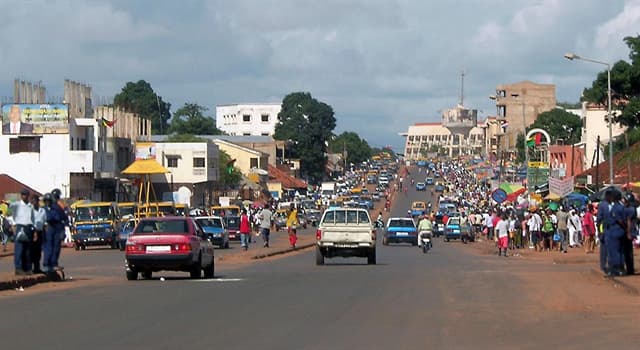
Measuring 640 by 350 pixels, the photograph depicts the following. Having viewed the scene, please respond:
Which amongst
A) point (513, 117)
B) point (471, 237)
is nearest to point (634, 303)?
point (471, 237)

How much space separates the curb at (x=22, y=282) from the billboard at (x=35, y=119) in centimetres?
6316

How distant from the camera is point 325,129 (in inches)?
6988

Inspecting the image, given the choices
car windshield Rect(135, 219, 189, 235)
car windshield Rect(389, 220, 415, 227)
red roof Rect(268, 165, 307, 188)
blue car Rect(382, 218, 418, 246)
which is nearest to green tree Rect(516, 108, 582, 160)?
red roof Rect(268, 165, 307, 188)

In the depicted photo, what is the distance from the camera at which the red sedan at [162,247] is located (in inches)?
1035

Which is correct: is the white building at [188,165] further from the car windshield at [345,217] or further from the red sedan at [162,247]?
the red sedan at [162,247]

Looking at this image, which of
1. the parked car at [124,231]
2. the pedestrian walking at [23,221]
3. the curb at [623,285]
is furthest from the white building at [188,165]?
the curb at [623,285]

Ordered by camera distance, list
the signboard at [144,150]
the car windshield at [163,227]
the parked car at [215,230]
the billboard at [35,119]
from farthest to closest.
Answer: the signboard at [144,150], the billboard at [35,119], the parked car at [215,230], the car windshield at [163,227]

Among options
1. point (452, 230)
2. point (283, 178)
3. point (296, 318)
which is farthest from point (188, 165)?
point (296, 318)

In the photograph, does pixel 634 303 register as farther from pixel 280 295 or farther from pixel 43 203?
pixel 43 203

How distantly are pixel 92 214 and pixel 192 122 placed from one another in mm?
121781

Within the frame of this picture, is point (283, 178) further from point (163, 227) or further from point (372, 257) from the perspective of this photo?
point (163, 227)

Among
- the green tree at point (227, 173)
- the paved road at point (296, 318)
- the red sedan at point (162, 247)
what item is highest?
the green tree at point (227, 173)

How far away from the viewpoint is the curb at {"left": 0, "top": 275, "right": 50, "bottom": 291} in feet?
77.8

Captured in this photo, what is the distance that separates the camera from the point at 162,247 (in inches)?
1035
